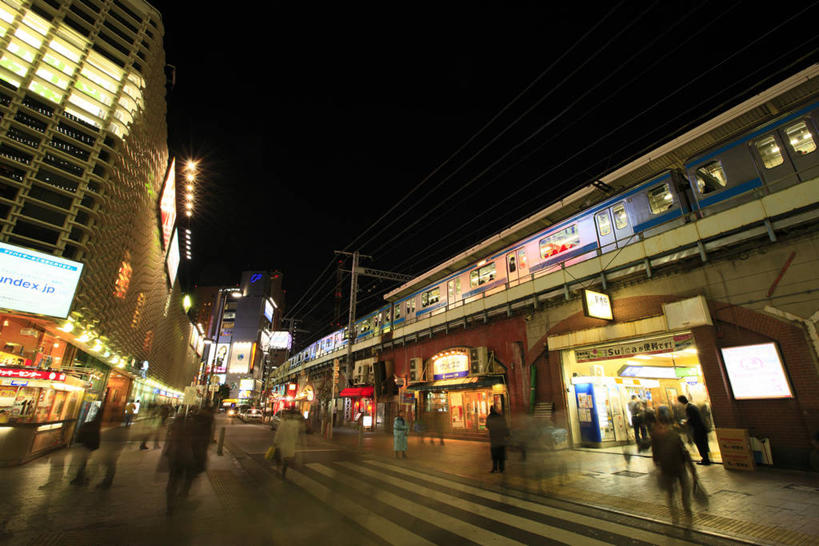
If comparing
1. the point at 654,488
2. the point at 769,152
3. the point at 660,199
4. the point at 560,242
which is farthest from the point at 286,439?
the point at 769,152

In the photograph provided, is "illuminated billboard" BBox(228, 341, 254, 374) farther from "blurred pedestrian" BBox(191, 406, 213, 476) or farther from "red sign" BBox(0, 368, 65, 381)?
"blurred pedestrian" BBox(191, 406, 213, 476)

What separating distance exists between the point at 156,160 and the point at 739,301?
31.0 meters

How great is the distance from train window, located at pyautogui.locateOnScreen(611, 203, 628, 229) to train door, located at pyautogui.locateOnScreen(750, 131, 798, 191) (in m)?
4.17

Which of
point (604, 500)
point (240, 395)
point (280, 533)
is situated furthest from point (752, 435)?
point (240, 395)

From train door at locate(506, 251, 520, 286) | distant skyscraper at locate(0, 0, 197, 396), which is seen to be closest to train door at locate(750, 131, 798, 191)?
Result: train door at locate(506, 251, 520, 286)

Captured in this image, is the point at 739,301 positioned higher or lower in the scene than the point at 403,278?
lower

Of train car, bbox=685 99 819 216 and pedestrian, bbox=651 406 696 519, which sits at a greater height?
train car, bbox=685 99 819 216

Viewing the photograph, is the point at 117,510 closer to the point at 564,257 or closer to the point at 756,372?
the point at 756,372

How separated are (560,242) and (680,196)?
4997 mm

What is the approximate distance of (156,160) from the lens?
23484 mm

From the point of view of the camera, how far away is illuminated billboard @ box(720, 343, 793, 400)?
9.55 metres

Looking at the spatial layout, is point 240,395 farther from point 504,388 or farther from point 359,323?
point 504,388

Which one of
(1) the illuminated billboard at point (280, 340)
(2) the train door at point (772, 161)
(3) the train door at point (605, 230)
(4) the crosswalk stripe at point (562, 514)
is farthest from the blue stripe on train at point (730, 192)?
(1) the illuminated billboard at point (280, 340)

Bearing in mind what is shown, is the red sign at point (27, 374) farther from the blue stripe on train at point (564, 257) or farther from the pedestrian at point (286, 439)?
the blue stripe on train at point (564, 257)
